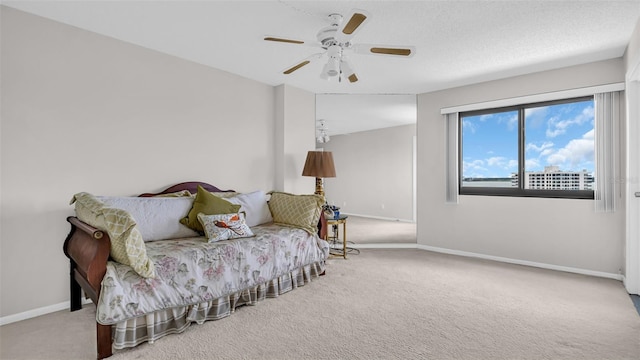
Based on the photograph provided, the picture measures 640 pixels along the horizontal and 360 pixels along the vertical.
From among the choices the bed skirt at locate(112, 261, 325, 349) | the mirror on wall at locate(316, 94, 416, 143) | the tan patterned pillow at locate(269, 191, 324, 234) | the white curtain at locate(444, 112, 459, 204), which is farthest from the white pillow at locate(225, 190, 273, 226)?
the white curtain at locate(444, 112, 459, 204)

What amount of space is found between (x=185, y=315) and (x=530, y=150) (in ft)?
13.7

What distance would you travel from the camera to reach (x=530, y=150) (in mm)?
3900

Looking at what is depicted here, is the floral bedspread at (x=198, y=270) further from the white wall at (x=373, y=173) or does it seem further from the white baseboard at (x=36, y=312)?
the white wall at (x=373, y=173)

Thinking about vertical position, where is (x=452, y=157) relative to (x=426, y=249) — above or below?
above

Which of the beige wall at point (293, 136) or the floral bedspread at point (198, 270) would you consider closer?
the floral bedspread at point (198, 270)

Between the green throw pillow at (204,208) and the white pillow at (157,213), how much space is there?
6 cm

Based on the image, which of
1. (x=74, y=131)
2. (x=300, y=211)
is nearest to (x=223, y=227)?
(x=300, y=211)

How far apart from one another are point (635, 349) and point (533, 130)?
2670mm

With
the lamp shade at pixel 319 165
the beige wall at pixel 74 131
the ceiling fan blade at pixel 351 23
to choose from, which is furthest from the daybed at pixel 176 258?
the ceiling fan blade at pixel 351 23

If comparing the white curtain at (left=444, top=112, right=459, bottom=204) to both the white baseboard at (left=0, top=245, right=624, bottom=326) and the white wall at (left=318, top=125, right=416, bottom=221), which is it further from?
the white wall at (left=318, top=125, right=416, bottom=221)

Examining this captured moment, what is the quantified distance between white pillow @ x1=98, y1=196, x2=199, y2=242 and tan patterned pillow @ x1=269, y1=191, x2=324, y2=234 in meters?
0.91

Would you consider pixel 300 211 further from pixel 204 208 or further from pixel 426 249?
pixel 426 249

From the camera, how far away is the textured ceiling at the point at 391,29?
2.29 metres

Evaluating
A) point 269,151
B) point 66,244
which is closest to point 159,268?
point 66,244
